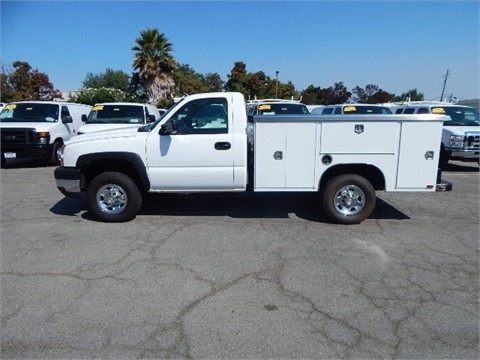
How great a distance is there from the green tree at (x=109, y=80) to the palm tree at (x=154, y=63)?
91.8 ft

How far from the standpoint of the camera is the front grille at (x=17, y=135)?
424 inches

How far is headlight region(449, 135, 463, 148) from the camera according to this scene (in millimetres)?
10586

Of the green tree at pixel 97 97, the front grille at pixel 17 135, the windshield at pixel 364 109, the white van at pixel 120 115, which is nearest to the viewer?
the front grille at pixel 17 135

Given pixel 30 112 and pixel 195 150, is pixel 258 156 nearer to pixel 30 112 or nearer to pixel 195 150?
pixel 195 150

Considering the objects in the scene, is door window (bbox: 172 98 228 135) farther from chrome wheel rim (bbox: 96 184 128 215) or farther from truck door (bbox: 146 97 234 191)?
chrome wheel rim (bbox: 96 184 128 215)

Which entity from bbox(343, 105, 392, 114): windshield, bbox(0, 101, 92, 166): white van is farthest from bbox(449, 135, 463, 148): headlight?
bbox(0, 101, 92, 166): white van

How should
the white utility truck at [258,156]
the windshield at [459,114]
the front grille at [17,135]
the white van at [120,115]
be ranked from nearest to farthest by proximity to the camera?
the white utility truck at [258,156] → the front grille at [17,135] → the windshield at [459,114] → the white van at [120,115]

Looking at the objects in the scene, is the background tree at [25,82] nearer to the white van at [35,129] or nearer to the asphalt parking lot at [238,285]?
the white van at [35,129]

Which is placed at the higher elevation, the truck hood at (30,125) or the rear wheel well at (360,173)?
the truck hood at (30,125)

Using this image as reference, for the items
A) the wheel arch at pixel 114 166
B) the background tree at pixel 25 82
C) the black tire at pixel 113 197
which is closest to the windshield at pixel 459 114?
the wheel arch at pixel 114 166

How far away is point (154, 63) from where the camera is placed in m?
32.1

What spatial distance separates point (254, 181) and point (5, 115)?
10.3 metres

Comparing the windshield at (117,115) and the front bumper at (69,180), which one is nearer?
the front bumper at (69,180)

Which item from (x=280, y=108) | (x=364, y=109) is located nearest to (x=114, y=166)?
(x=280, y=108)
